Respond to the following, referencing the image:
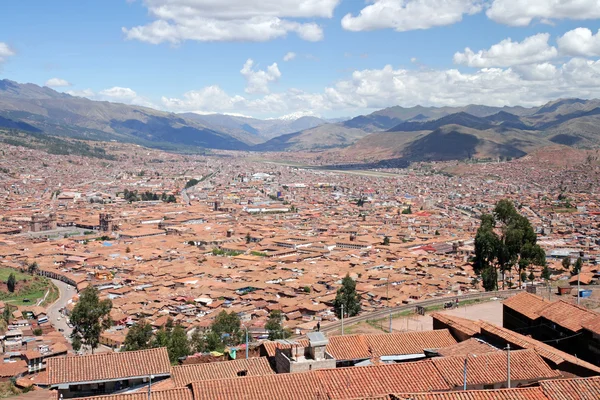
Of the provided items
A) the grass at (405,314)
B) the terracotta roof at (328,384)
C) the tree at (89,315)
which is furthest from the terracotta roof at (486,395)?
the tree at (89,315)

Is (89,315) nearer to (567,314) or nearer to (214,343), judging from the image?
(214,343)

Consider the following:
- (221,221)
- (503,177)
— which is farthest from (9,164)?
(503,177)

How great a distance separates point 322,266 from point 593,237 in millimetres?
23159

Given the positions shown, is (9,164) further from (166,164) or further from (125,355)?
(125,355)

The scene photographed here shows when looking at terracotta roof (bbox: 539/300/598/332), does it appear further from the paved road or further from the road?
the paved road

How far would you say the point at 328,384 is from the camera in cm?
921

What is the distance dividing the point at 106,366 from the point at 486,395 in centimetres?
608

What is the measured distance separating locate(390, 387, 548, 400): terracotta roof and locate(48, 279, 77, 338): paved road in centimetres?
2164

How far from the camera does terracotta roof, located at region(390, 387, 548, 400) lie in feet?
25.8

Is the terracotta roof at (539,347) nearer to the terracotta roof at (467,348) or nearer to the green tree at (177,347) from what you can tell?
the terracotta roof at (467,348)

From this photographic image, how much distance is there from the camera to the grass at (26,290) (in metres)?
34.6

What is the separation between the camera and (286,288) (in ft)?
108

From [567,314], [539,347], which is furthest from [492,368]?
[567,314]

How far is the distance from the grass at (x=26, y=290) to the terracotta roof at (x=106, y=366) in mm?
24812
